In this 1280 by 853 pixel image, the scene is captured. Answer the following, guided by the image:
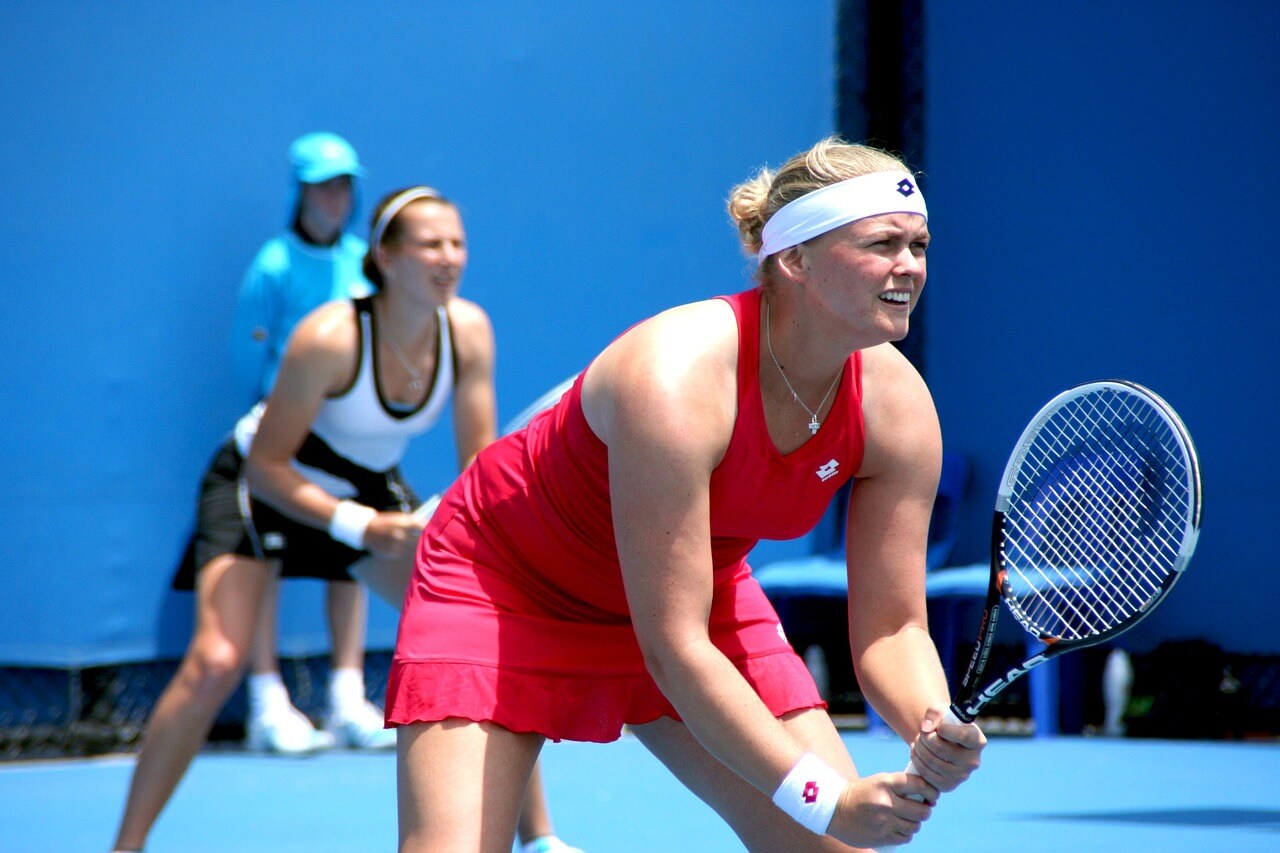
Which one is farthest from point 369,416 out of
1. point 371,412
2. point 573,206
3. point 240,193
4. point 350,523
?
point 573,206

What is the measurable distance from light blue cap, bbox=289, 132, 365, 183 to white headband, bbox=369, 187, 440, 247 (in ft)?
5.41

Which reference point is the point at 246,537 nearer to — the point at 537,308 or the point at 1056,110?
the point at 537,308

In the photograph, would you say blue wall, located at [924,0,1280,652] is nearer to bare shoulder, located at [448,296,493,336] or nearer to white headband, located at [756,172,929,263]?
bare shoulder, located at [448,296,493,336]

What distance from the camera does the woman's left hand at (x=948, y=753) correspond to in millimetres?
2076

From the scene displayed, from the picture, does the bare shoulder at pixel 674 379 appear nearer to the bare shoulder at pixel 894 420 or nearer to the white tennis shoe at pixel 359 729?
the bare shoulder at pixel 894 420

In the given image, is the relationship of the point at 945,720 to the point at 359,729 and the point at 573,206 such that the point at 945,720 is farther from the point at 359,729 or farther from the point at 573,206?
the point at 573,206

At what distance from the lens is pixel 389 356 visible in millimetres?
4117

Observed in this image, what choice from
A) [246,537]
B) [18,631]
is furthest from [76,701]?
[246,537]

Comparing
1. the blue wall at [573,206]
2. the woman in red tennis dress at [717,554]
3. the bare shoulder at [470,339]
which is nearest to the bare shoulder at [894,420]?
the woman in red tennis dress at [717,554]

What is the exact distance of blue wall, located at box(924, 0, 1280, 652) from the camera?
642 centimetres

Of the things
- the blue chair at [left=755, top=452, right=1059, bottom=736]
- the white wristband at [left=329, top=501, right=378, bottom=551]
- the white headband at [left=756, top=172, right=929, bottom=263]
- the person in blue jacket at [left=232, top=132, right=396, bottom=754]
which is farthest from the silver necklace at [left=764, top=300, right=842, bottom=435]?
the blue chair at [left=755, top=452, right=1059, bottom=736]

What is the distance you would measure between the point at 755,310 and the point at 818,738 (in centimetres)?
63

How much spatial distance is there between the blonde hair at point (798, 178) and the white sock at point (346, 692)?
348cm

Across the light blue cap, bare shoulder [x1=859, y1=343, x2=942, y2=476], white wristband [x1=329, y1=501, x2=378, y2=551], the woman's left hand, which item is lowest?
white wristband [x1=329, y1=501, x2=378, y2=551]
